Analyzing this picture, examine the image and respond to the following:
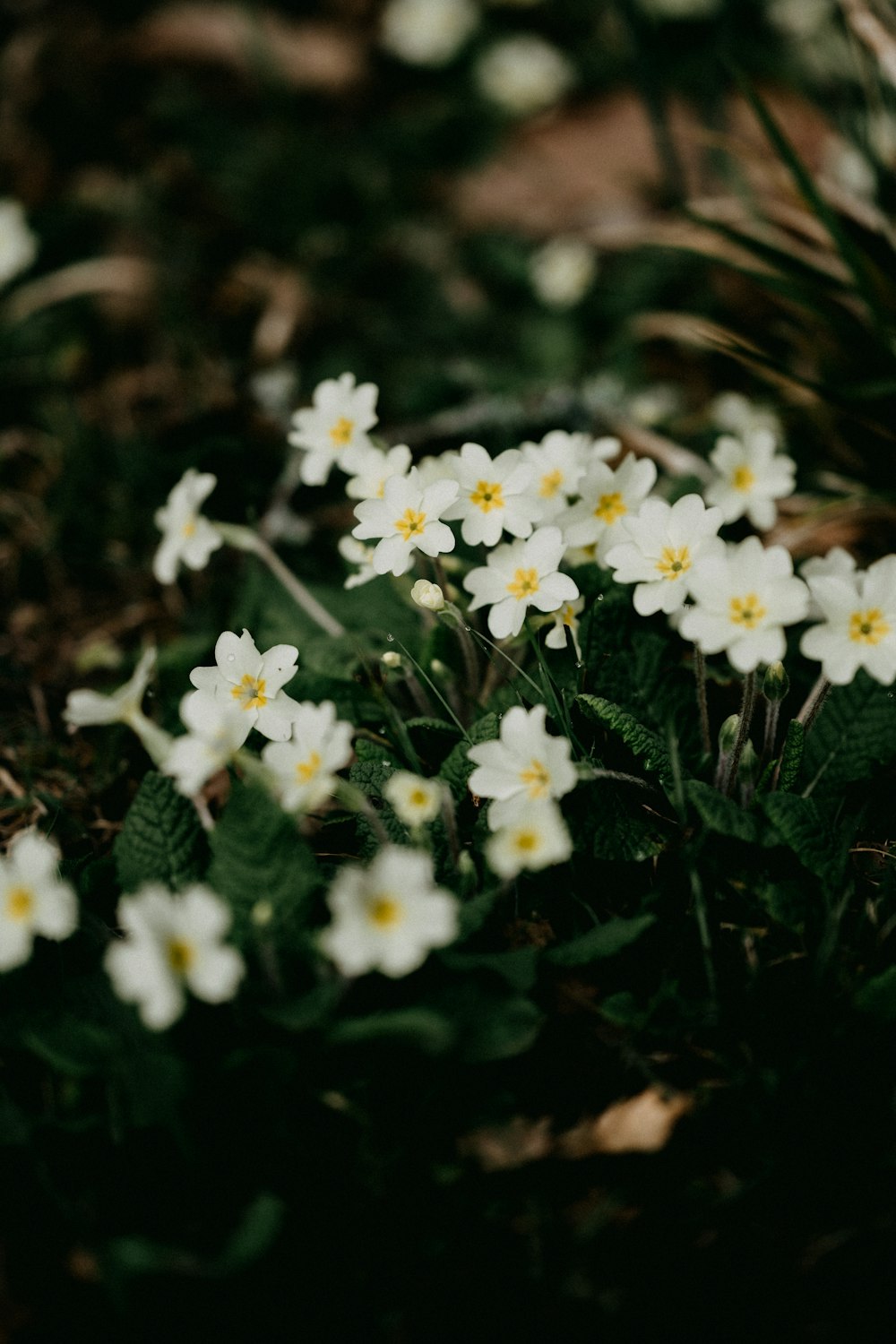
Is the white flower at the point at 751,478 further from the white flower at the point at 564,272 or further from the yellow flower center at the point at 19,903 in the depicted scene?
the white flower at the point at 564,272

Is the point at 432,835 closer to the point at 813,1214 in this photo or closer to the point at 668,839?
the point at 668,839

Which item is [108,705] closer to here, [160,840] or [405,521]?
[160,840]

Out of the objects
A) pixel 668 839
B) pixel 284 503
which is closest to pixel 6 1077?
pixel 668 839

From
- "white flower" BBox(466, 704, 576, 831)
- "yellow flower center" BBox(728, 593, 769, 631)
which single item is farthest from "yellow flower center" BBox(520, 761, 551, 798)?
"yellow flower center" BBox(728, 593, 769, 631)

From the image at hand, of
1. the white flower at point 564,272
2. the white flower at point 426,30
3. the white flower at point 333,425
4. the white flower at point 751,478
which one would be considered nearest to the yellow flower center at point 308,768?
the white flower at point 333,425

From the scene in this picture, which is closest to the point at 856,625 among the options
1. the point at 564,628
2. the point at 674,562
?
the point at 674,562

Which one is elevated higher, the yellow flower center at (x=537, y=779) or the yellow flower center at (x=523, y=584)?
the yellow flower center at (x=523, y=584)
